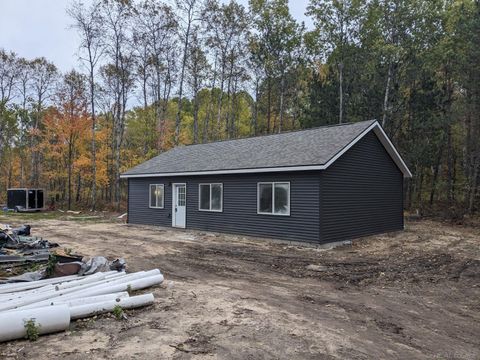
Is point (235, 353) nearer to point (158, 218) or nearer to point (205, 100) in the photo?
point (158, 218)

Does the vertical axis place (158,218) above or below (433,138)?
below

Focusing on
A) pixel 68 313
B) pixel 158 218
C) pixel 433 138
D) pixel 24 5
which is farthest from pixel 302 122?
pixel 68 313

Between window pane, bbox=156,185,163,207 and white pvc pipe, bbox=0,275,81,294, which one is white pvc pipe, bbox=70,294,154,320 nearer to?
white pvc pipe, bbox=0,275,81,294

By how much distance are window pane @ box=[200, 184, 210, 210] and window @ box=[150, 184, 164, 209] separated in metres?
2.55

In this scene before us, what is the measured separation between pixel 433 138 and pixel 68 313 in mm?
23464

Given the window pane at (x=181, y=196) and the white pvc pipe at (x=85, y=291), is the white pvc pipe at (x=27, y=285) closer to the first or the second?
the white pvc pipe at (x=85, y=291)

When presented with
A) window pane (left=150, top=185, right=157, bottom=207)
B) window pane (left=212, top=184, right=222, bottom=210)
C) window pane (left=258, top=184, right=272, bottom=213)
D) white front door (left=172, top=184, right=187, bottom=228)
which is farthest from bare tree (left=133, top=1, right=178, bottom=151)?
window pane (left=258, top=184, right=272, bottom=213)

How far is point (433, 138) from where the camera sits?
2297cm

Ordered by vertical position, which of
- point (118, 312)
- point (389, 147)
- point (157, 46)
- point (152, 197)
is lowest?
point (118, 312)

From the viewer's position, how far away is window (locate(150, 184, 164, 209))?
17.0 metres

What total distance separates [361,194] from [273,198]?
3305 mm

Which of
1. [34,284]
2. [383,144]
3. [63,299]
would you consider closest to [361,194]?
[383,144]

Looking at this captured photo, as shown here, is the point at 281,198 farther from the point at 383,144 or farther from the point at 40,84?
the point at 40,84

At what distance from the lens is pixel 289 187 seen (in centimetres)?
1217
